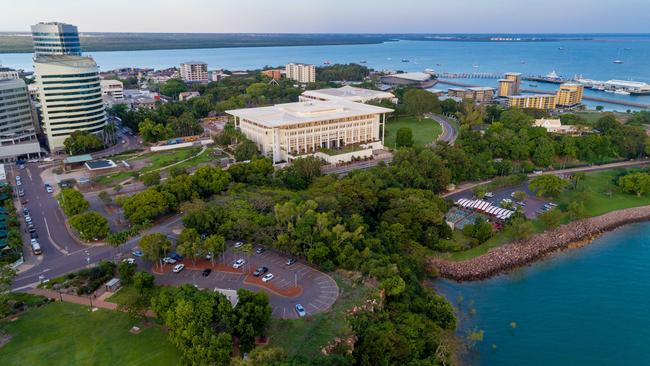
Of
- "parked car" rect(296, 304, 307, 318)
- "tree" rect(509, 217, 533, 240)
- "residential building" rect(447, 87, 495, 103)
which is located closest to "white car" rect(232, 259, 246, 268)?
"parked car" rect(296, 304, 307, 318)

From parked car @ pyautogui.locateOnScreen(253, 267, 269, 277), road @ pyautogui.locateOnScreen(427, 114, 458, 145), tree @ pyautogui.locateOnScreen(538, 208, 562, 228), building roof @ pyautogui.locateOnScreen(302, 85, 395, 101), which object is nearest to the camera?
parked car @ pyautogui.locateOnScreen(253, 267, 269, 277)

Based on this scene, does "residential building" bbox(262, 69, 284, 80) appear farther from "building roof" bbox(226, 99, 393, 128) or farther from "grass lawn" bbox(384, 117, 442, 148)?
"building roof" bbox(226, 99, 393, 128)

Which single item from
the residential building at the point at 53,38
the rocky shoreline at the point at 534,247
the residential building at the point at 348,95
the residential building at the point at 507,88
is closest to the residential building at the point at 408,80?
the residential building at the point at 507,88

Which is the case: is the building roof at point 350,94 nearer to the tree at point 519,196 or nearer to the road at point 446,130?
the road at point 446,130

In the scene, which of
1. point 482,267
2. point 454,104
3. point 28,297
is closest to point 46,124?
point 28,297

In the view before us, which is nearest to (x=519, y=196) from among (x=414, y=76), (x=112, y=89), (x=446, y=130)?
→ (x=446, y=130)
